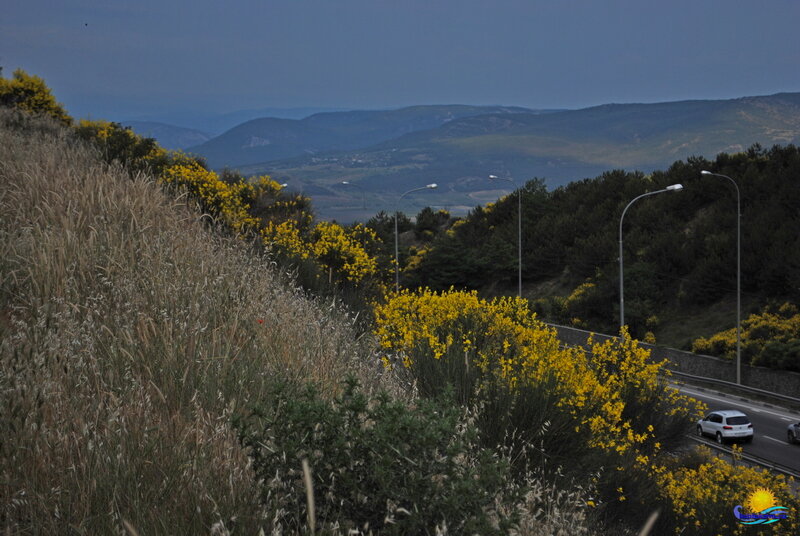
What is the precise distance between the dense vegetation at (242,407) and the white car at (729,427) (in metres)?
8.86

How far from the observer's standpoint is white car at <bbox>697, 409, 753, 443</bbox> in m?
20.0

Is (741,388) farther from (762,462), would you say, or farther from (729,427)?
(762,462)

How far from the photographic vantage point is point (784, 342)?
90.8 feet

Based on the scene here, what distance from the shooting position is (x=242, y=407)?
425 centimetres

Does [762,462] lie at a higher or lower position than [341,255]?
lower

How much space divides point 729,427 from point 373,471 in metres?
19.2

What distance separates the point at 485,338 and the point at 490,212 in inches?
1950

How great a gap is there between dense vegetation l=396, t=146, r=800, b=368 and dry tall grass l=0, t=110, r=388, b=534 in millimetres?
26599

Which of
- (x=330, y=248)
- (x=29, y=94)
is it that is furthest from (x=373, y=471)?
(x=29, y=94)

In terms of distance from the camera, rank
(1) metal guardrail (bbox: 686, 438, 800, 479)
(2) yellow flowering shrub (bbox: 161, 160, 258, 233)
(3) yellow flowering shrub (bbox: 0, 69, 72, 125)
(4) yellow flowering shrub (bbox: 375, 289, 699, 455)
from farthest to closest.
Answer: (3) yellow flowering shrub (bbox: 0, 69, 72, 125) < (1) metal guardrail (bbox: 686, 438, 800, 479) < (2) yellow flowering shrub (bbox: 161, 160, 258, 233) < (4) yellow flowering shrub (bbox: 375, 289, 699, 455)

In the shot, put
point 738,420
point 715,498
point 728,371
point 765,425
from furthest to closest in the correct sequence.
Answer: point 728,371 → point 765,425 → point 738,420 → point 715,498

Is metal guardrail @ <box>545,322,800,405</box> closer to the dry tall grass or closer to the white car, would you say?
the white car

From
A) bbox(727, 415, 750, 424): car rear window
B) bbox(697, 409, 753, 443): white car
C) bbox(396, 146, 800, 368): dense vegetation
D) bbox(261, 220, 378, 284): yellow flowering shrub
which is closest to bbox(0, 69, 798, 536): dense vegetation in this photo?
bbox(261, 220, 378, 284): yellow flowering shrub

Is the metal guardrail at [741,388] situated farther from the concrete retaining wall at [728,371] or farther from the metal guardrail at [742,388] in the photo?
the concrete retaining wall at [728,371]
